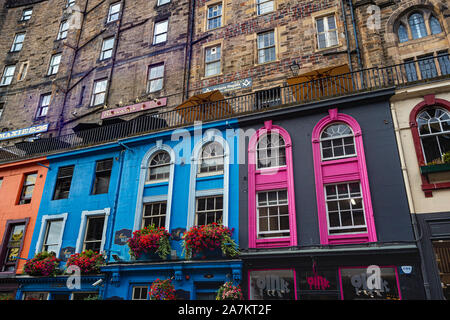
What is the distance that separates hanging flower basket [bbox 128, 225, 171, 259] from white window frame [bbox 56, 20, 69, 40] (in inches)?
811

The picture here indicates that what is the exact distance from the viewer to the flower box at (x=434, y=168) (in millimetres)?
10672

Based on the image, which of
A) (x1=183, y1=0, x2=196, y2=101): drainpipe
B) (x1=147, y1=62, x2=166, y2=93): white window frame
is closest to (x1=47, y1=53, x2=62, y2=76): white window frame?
(x1=147, y1=62, x2=166, y2=93): white window frame

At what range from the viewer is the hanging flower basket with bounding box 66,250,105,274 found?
1409 cm

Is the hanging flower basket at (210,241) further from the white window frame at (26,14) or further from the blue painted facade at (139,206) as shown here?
the white window frame at (26,14)

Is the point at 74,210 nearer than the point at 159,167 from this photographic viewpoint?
No

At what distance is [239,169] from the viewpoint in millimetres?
13875

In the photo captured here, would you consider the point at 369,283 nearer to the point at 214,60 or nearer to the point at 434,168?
the point at 434,168

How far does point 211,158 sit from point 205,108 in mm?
3258

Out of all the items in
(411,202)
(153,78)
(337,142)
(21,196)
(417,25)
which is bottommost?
(411,202)

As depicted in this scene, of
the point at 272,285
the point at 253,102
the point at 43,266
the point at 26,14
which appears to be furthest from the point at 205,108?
the point at 26,14

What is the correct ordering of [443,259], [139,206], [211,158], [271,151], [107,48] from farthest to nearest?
[107,48] < [139,206] < [211,158] < [271,151] < [443,259]

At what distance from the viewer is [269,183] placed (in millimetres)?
13180

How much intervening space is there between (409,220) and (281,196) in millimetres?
4234

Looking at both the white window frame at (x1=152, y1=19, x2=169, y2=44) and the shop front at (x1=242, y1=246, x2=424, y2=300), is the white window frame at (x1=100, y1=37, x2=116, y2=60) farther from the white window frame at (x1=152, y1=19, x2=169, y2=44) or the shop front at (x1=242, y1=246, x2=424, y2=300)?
the shop front at (x1=242, y1=246, x2=424, y2=300)
